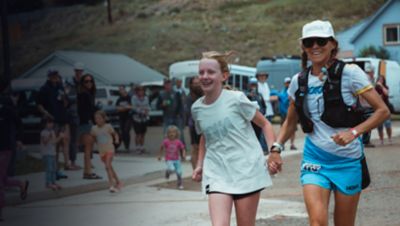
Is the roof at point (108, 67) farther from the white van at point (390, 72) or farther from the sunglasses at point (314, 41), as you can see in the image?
the sunglasses at point (314, 41)

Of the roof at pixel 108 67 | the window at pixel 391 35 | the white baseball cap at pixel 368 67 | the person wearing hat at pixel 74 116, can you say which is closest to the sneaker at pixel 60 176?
the person wearing hat at pixel 74 116

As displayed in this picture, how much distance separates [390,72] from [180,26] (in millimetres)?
4942

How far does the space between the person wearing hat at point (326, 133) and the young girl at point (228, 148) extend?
0.51 ft

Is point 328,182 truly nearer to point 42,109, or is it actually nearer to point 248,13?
point 42,109

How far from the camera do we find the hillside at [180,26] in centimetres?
1719

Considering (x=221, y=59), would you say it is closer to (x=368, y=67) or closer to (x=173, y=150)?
(x=173, y=150)

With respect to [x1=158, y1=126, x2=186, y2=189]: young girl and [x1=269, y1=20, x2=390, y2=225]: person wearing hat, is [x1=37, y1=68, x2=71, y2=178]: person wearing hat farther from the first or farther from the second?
[x1=269, y1=20, x2=390, y2=225]: person wearing hat

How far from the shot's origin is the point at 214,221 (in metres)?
5.47

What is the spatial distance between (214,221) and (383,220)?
3.31m

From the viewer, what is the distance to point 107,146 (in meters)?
11.6

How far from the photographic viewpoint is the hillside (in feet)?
56.4

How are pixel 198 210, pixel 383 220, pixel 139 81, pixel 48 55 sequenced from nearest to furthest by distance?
pixel 383 220 → pixel 198 210 → pixel 48 55 → pixel 139 81

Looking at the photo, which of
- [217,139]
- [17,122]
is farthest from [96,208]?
[217,139]

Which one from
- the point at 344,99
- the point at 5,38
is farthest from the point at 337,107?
the point at 5,38
